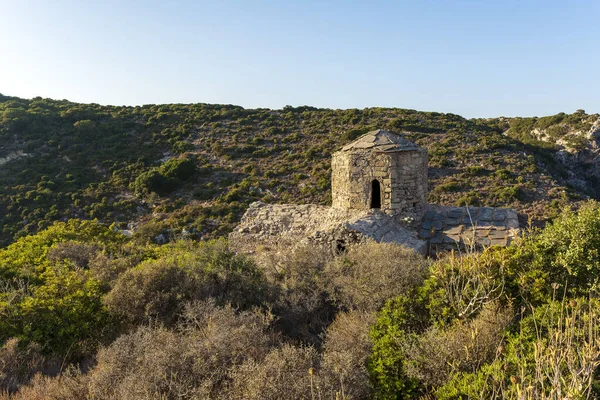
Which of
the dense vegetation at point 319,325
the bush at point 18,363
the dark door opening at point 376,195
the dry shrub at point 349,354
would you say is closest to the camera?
→ the dense vegetation at point 319,325

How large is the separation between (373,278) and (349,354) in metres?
2.12

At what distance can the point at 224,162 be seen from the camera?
27438 millimetres

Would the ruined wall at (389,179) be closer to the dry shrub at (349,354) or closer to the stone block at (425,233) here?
the stone block at (425,233)

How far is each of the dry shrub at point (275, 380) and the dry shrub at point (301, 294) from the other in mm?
1398

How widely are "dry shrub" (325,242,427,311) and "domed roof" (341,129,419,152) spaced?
12.3 feet

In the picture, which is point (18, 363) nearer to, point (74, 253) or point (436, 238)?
point (74, 253)

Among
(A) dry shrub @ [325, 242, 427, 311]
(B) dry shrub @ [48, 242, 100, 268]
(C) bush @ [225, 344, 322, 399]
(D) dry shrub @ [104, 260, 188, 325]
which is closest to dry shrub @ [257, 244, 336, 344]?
(A) dry shrub @ [325, 242, 427, 311]

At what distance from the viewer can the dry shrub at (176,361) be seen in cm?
368

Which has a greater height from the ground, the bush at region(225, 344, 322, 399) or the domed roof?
the domed roof

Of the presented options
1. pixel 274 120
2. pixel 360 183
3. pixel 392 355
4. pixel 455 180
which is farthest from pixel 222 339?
pixel 274 120

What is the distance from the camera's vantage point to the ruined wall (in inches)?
398

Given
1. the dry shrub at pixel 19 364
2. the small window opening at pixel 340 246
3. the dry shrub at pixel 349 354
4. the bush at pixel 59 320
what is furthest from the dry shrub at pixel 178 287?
the small window opening at pixel 340 246

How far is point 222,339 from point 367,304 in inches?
99.8

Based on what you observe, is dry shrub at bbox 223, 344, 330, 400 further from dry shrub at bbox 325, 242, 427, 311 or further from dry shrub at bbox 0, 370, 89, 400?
dry shrub at bbox 325, 242, 427, 311
